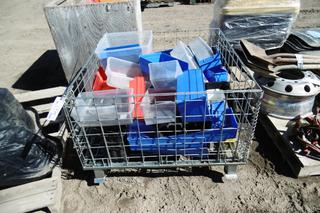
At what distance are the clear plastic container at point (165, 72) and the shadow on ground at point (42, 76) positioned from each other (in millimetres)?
2216

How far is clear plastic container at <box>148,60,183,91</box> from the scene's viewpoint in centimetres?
184

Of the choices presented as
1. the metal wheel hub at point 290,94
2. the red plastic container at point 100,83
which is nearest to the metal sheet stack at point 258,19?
the metal wheel hub at point 290,94

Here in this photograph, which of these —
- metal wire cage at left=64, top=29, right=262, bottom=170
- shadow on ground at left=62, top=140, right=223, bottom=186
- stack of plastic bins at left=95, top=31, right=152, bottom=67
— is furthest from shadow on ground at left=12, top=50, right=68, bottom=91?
metal wire cage at left=64, top=29, right=262, bottom=170

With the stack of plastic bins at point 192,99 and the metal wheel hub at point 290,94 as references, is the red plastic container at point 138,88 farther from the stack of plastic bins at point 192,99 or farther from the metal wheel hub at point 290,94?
the metal wheel hub at point 290,94

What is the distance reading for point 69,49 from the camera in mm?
2871

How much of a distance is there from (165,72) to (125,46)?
64cm

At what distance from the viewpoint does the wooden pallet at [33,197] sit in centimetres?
173

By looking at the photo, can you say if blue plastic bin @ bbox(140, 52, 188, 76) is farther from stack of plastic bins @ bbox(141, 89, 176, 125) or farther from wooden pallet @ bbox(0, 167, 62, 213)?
wooden pallet @ bbox(0, 167, 62, 213)

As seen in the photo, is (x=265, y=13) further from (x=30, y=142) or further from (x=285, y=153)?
(x=30, y=142)

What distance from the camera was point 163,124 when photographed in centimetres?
179

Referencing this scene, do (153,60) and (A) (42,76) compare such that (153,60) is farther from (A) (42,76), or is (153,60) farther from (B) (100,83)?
(A) (42,76)

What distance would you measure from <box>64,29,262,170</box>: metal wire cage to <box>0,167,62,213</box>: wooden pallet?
0.92 feet

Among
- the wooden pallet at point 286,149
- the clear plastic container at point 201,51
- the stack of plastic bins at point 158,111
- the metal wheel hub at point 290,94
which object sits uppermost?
the clear plastic container at point 201,51

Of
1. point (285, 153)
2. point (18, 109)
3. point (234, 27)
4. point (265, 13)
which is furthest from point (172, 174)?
point (265, 13)
